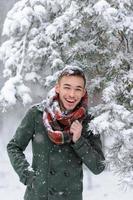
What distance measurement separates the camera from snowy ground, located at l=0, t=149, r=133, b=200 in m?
12.5

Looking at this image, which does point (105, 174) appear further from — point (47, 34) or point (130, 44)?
point (130, 44)

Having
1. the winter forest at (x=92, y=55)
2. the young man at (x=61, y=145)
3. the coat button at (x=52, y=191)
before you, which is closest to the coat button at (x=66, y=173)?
the young man at (x=61, y=145)

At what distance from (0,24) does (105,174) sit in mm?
10637

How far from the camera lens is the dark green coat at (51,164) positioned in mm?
3492

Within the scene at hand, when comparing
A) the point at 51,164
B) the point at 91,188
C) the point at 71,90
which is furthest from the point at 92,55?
the point at 91,188

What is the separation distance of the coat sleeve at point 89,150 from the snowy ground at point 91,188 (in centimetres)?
849

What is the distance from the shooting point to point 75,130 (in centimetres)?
342

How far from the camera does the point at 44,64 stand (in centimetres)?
906

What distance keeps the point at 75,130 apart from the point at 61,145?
0.59 feet

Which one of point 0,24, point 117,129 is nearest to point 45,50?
point 117,129

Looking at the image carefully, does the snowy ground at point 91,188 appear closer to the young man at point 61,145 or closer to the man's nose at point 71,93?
the young man at point 61,145

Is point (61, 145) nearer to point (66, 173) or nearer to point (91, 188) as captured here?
point (66, 173)

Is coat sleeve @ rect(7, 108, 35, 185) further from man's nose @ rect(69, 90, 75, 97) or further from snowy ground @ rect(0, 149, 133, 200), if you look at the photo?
snowy ground @ rect(0, 149, 133, 200)

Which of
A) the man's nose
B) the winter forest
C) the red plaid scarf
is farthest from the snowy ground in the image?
the man's nose
